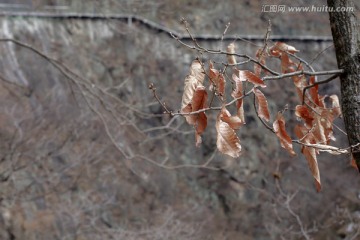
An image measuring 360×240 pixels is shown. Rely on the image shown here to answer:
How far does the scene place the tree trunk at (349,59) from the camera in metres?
2.56

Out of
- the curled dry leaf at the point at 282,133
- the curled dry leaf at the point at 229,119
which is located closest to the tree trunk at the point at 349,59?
the curled dry leaf at the point at 282,133

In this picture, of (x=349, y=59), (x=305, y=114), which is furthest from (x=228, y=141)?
(x=349, y=59)

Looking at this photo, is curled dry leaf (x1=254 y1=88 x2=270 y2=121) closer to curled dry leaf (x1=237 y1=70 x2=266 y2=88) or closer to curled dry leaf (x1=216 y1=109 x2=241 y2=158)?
curled dry leaf (x1=237 y1=70 x2=266 y2=88)

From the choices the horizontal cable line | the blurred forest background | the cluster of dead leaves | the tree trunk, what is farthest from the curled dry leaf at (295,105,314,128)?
the horizontal cable line

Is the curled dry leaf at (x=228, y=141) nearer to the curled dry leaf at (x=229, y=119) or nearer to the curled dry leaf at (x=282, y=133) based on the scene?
the curled dry leaf at (x=229, y=119)

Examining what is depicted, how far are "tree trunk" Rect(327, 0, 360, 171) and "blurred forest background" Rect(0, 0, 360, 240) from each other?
236 inches

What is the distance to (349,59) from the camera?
2.57m

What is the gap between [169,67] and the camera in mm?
16484

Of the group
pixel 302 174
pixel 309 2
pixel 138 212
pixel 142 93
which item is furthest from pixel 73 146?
pixel 309 2

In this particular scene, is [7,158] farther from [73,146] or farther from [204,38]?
[204,38]

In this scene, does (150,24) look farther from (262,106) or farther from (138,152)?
(262,106)

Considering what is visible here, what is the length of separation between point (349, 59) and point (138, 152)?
35.5 ft

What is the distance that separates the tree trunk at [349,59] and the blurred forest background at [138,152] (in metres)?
5.98

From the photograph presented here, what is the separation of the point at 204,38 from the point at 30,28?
15.6 feet
